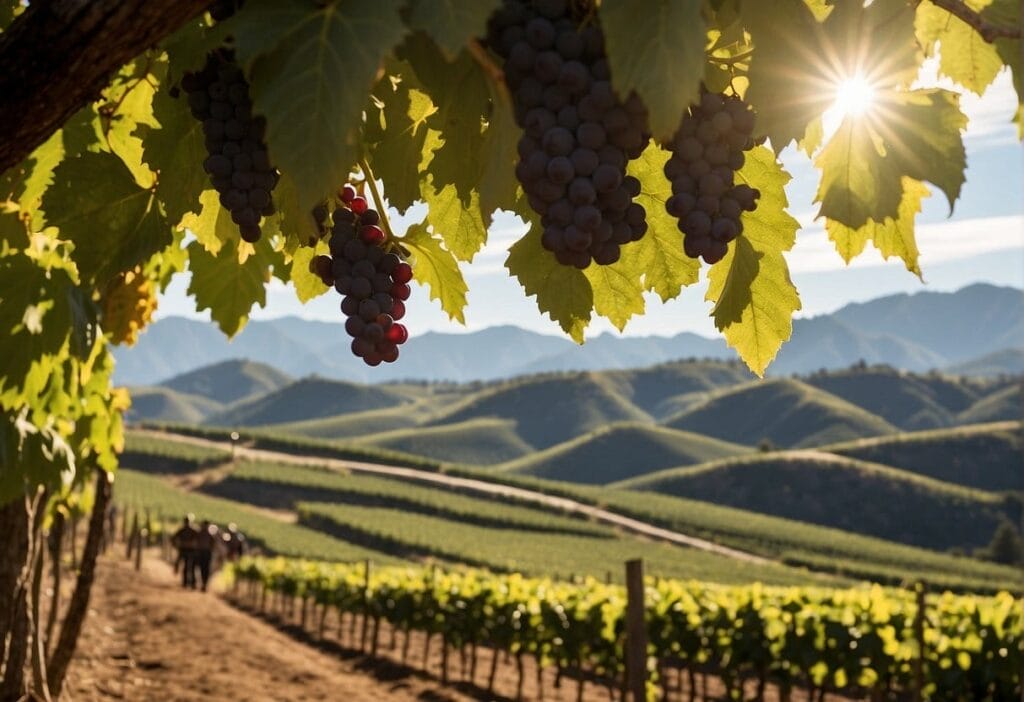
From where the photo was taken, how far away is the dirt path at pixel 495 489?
242 feet

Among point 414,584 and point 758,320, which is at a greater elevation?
point 758,320

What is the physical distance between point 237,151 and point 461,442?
189 m

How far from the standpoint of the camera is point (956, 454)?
123250 mm

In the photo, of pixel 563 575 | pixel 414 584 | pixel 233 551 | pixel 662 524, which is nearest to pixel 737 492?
pixel 662 524

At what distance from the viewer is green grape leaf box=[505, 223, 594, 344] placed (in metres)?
1.80

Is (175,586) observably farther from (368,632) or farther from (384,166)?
(384,166)

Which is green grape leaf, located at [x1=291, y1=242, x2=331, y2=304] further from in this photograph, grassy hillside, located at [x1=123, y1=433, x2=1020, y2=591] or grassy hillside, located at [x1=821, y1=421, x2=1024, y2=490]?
grassy hillside, located at [x1=821, y1=421, x2=1024, y2=490]

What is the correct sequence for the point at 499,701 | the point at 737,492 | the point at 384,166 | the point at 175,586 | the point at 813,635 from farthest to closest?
the point at 737,492
the point at 175,586
the point at 499,701
the point at 813,635
the point at 384,166

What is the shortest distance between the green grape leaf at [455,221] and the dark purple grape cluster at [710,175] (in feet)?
1.68

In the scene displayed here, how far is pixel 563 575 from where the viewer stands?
4725 centimetres

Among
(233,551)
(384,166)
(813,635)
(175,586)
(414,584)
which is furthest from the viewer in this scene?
(233,551)

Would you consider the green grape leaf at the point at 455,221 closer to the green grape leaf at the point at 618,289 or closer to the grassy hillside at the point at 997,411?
the green grape leaf at the point at 618,289

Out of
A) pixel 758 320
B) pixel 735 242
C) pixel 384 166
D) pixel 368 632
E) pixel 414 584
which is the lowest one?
pixel 368 632

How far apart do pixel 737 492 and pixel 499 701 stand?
325 feet
